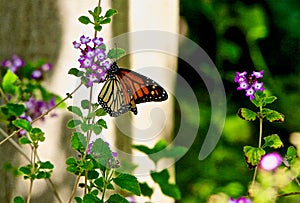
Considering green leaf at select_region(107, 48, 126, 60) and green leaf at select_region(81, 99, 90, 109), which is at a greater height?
green leaf at select_region(107, 48, 126, 60)

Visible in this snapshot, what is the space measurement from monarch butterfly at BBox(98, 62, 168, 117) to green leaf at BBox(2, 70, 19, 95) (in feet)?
1.10

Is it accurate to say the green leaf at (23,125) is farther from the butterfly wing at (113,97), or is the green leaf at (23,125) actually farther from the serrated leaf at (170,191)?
the serrated leaf at (170,191)

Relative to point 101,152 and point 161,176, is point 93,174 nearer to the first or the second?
point 101,152

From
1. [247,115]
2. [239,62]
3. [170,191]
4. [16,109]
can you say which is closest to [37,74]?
[16,109]

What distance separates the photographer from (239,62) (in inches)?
108

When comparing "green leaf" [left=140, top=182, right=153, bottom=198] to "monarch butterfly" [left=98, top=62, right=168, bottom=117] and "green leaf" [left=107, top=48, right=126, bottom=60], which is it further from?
"green leaf" [left=107, top=48, right=126, bottom=60]

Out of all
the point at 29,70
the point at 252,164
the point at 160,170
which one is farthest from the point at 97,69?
the point at 160,170

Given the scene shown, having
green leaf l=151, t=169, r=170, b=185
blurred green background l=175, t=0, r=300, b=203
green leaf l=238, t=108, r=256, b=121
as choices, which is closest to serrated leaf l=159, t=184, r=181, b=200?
green leaf l=151, t=169, r=170, b=185

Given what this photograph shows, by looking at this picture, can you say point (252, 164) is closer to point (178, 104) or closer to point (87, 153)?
point (87, 153)

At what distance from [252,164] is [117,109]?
1.00ft

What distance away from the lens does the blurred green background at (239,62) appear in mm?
2652

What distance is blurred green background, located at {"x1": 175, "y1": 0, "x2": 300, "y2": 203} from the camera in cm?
265

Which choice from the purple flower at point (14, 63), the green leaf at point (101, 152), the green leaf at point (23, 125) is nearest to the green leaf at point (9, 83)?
the purple flower at point (14, 63)

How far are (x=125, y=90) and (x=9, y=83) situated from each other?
0.39 metres
